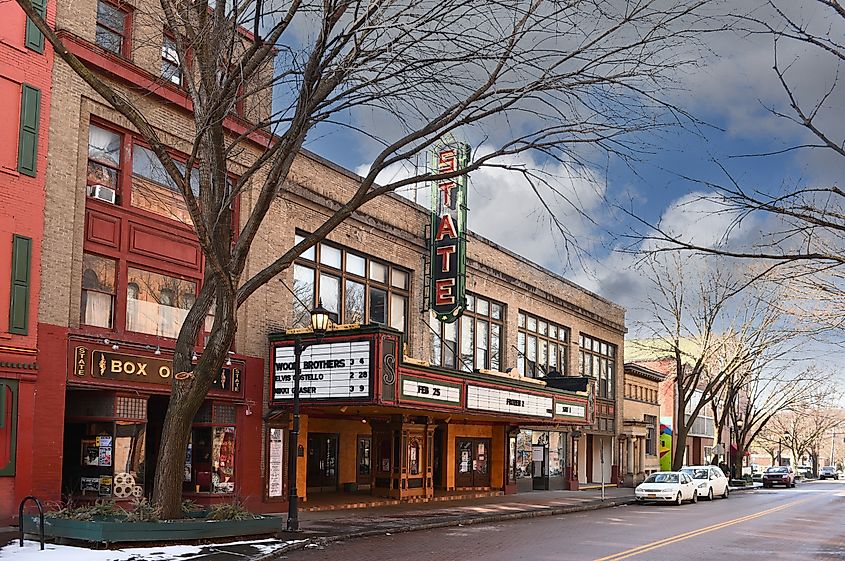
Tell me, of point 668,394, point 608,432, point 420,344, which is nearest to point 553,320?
point 608,432

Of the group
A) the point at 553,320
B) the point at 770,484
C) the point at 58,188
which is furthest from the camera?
the point at 770,484

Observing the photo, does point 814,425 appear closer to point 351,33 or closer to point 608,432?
point 608,432

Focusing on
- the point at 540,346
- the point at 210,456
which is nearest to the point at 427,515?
the point at 210,456

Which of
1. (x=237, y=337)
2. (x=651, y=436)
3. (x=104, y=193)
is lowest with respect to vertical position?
(x=651, y=436)

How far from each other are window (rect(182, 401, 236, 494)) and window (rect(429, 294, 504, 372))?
430 inches

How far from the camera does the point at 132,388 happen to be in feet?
67.6

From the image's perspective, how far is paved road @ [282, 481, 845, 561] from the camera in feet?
56.6

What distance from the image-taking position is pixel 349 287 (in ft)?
96.2

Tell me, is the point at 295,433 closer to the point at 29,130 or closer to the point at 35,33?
the point at 29,130

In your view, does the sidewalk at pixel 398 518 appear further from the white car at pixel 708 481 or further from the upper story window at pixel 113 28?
the upper story window at pixel 113 28

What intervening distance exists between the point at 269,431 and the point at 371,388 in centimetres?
361

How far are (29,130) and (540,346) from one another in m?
28.9

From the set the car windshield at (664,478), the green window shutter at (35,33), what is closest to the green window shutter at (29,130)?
the green window shutter at (35,33)

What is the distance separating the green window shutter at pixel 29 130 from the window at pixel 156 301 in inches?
138
